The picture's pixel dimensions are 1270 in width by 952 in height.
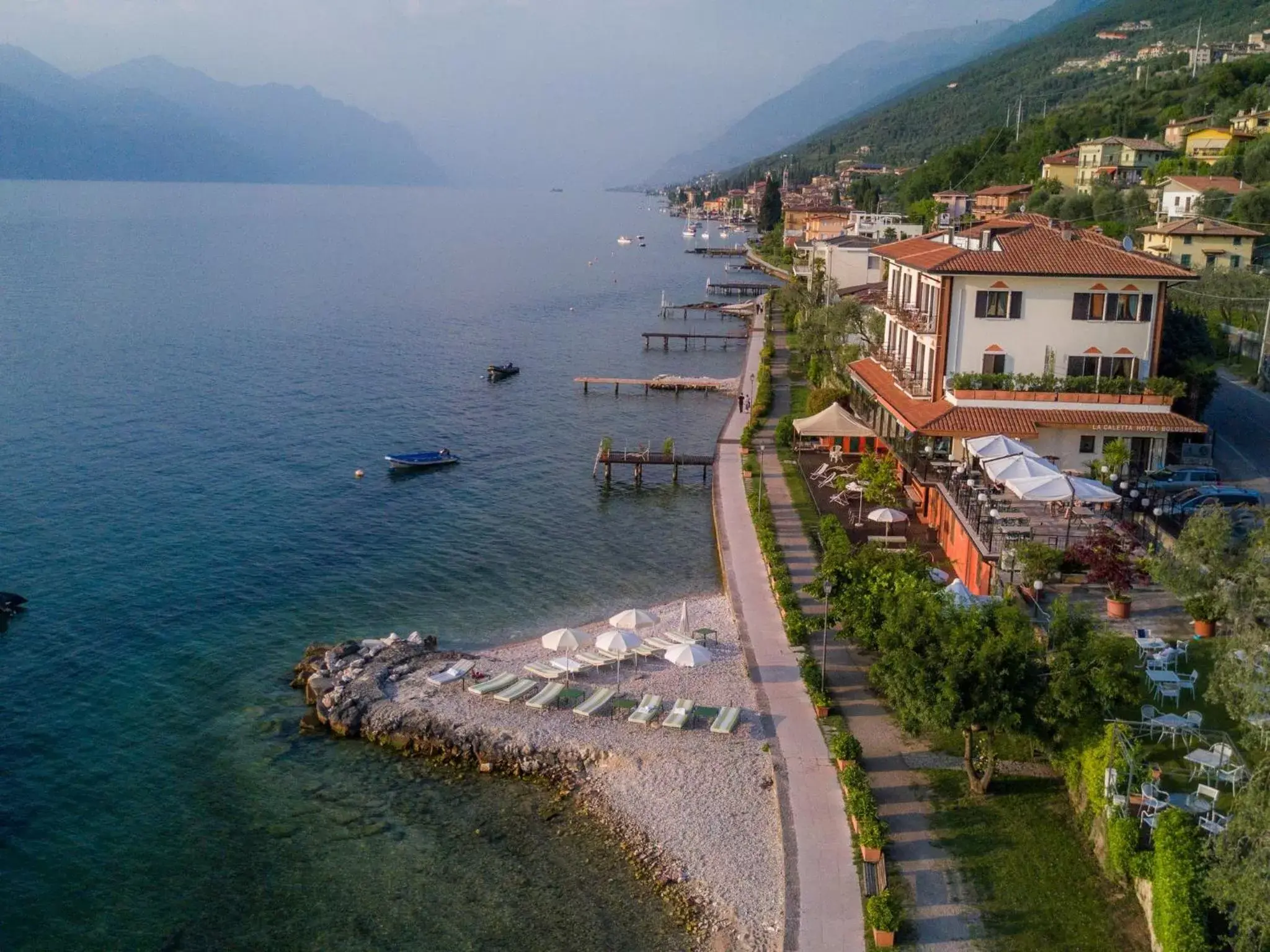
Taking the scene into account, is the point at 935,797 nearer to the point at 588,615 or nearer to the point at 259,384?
the point at 588,615

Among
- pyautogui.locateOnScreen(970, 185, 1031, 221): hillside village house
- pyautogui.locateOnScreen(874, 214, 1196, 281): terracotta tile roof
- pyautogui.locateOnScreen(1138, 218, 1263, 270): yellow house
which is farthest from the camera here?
pyautogui.locateOnScreen(970, 185, 1031, 221): hillside village house

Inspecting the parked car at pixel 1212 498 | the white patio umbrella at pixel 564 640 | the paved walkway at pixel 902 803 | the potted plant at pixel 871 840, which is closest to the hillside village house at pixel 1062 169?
the parked car at pixel 1212 498

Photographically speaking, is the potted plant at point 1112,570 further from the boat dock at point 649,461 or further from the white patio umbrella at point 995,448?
the boat dock at point 649,461

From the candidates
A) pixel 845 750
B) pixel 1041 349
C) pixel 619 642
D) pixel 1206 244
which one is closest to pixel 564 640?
pixel 619 642

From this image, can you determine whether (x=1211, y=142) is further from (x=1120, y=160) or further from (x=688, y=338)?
(x=688, y=338)

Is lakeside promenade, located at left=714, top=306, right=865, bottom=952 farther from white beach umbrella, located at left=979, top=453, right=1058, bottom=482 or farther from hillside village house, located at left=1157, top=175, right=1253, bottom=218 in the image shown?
hillside village house, located at left=1157, top=175, right=1253, bottom=218

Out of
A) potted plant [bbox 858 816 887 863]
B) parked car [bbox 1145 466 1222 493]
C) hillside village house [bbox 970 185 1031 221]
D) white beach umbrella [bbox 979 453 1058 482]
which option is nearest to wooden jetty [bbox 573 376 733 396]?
parked car [bbox 1145 466 1222 493]

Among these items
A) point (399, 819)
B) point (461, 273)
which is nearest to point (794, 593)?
point (399, 819)
